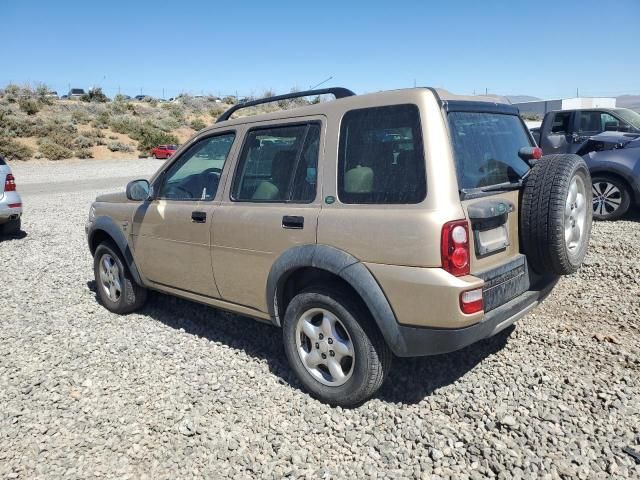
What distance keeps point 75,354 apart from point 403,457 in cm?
284

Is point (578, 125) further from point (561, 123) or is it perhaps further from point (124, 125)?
point (124, 125)

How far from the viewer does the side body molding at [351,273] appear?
288 cm

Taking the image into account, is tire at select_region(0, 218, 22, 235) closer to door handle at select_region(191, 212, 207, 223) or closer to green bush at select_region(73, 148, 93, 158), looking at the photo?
door handle at select_region(191, 212, 207, 223)

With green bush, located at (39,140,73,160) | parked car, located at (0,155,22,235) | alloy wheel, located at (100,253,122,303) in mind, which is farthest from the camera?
green bush, located at (39,140,73,160)

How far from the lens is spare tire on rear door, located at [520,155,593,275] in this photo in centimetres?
309

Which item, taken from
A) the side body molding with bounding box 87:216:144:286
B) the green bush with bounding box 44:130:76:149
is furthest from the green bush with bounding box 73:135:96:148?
the side body molding with bounding box 87:216:144:286

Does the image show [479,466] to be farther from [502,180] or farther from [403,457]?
[502,180]

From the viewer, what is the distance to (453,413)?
3141 mm

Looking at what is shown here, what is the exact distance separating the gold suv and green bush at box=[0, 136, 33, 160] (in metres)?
29.6

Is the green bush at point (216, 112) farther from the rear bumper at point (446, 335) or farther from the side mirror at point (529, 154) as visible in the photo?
the rear bumper at point (446, 335)

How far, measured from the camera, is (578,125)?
9836mm

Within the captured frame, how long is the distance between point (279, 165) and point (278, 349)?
4.98ft

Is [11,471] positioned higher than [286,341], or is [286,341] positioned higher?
[286,341]

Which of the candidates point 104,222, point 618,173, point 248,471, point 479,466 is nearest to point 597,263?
point 618,173
